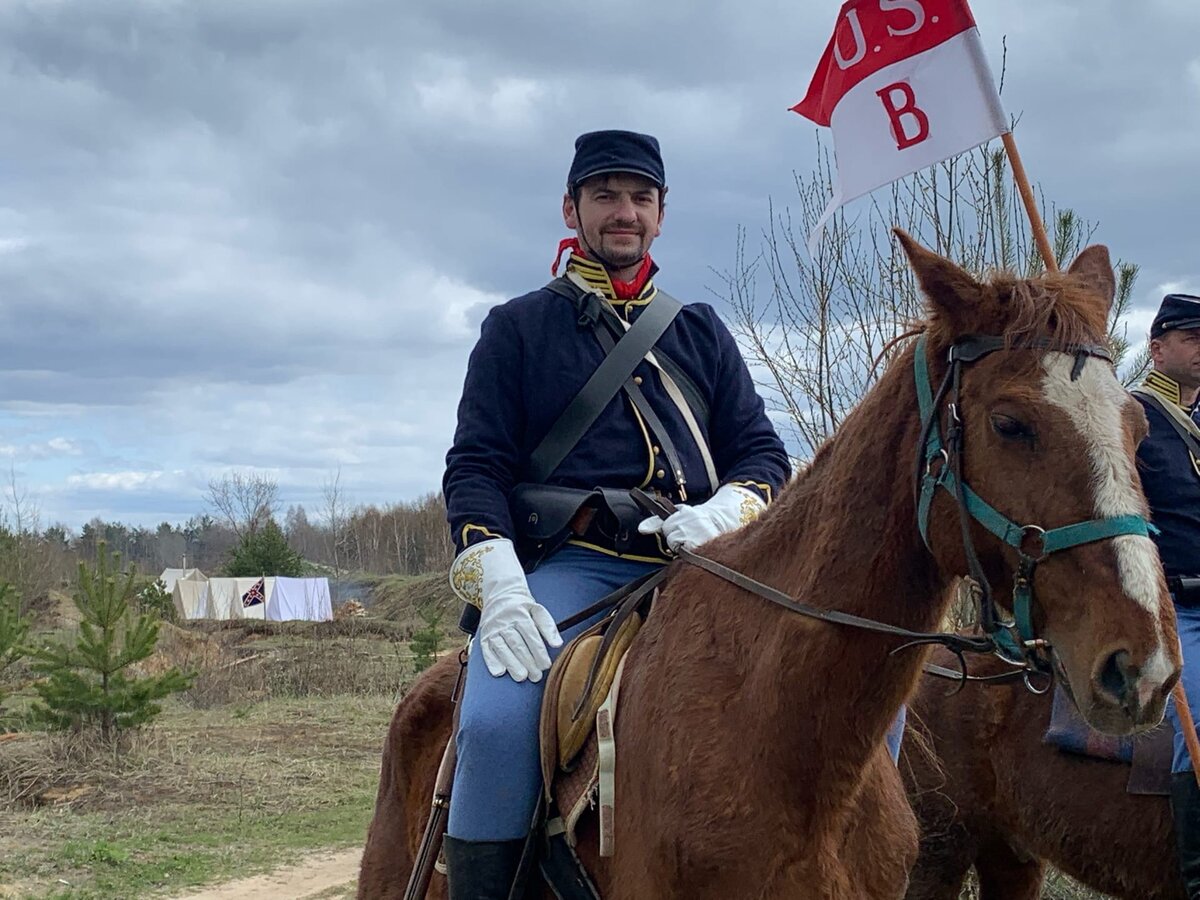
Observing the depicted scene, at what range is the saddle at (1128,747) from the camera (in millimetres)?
4379

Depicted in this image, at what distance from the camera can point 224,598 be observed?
34219 mm

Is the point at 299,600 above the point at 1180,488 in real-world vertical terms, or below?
below

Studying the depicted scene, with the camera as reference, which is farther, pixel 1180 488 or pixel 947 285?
pixel 1180 488

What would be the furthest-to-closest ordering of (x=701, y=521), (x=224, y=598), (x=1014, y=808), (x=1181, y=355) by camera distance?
(x=224, y=598)
(x=1014, y=808)
(x=1181, y=355)
(x=701, y=521)

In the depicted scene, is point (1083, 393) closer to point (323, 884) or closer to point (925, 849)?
point (925, 849)

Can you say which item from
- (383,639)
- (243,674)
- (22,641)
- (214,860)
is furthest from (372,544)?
(214,860)

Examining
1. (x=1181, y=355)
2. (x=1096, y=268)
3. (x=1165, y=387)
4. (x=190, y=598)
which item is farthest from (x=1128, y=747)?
(x=190, y=598)

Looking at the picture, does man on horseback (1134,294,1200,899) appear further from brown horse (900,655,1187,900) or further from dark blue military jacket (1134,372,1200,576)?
brown horse (900,655,1187,900)

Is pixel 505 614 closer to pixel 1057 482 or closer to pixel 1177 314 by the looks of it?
pixel 1057 482

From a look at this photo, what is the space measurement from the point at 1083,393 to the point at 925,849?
381 centimetres

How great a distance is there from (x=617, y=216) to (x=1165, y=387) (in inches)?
97.6

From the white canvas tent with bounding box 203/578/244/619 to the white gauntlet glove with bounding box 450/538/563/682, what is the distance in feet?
100

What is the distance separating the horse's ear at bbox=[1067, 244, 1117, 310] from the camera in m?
2.68

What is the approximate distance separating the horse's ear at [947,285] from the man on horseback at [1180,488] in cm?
214
